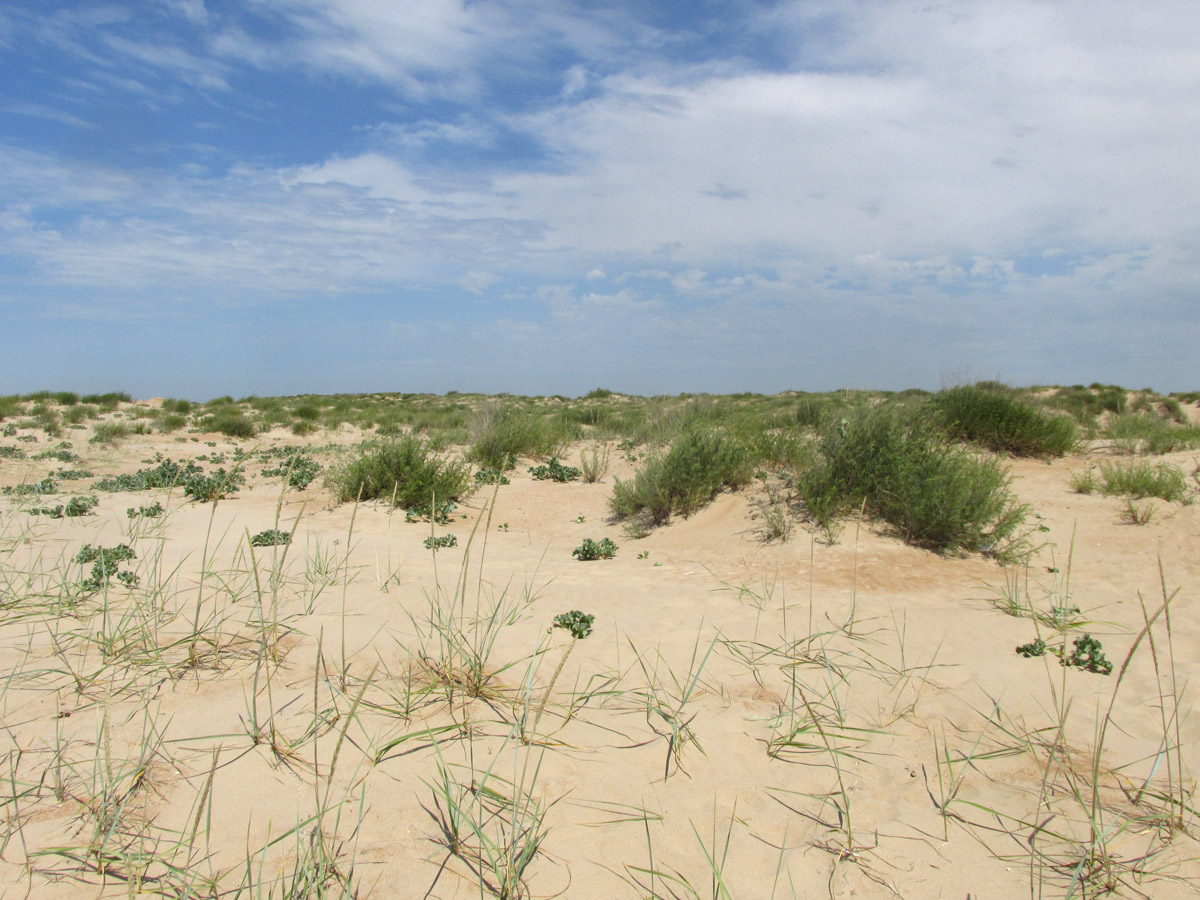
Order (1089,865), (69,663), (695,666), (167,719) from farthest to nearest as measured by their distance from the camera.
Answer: (695,666)
(69,663)
(167,719)
(1089,865)

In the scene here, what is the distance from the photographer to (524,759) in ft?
8.84

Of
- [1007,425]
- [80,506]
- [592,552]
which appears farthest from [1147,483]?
[80,506]

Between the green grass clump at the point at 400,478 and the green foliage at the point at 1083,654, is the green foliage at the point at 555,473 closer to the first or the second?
the green grass clump at the point at 400,478

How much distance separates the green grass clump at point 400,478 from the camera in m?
8.53

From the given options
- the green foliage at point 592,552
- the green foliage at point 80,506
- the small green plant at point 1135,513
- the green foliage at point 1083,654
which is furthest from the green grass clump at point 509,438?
the green foliage at point 1083,654

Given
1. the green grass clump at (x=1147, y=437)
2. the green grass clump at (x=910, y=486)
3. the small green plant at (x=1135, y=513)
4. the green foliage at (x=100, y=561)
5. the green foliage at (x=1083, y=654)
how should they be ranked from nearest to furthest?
1. the green foliage at (x=1083, y=654)
2. the green foliage at (x=100, y=561)
3. the green grass clump at (x=910, y=486)
4. the small green plant at (x=1135, y=513)
5. the green grass clump at (x=1147, y=437)

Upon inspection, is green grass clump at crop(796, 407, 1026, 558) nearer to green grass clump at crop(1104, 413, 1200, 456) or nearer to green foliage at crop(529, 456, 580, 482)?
green foliage at crop(529, 456, 580, 482)

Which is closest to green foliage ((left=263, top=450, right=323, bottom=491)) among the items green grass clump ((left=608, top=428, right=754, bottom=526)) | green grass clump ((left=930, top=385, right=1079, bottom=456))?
green grass clump ((left=608, top=428, right=754, bottom=526))

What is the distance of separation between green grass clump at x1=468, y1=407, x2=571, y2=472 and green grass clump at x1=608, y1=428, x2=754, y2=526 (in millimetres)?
3408

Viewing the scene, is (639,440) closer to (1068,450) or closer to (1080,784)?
(1068,450)

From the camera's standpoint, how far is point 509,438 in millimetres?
11969

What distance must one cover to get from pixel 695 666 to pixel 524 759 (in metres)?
1.32

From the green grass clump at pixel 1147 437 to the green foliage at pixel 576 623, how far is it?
9.83 metres

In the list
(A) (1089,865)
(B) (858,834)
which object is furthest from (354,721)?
(A) (1089,865)
